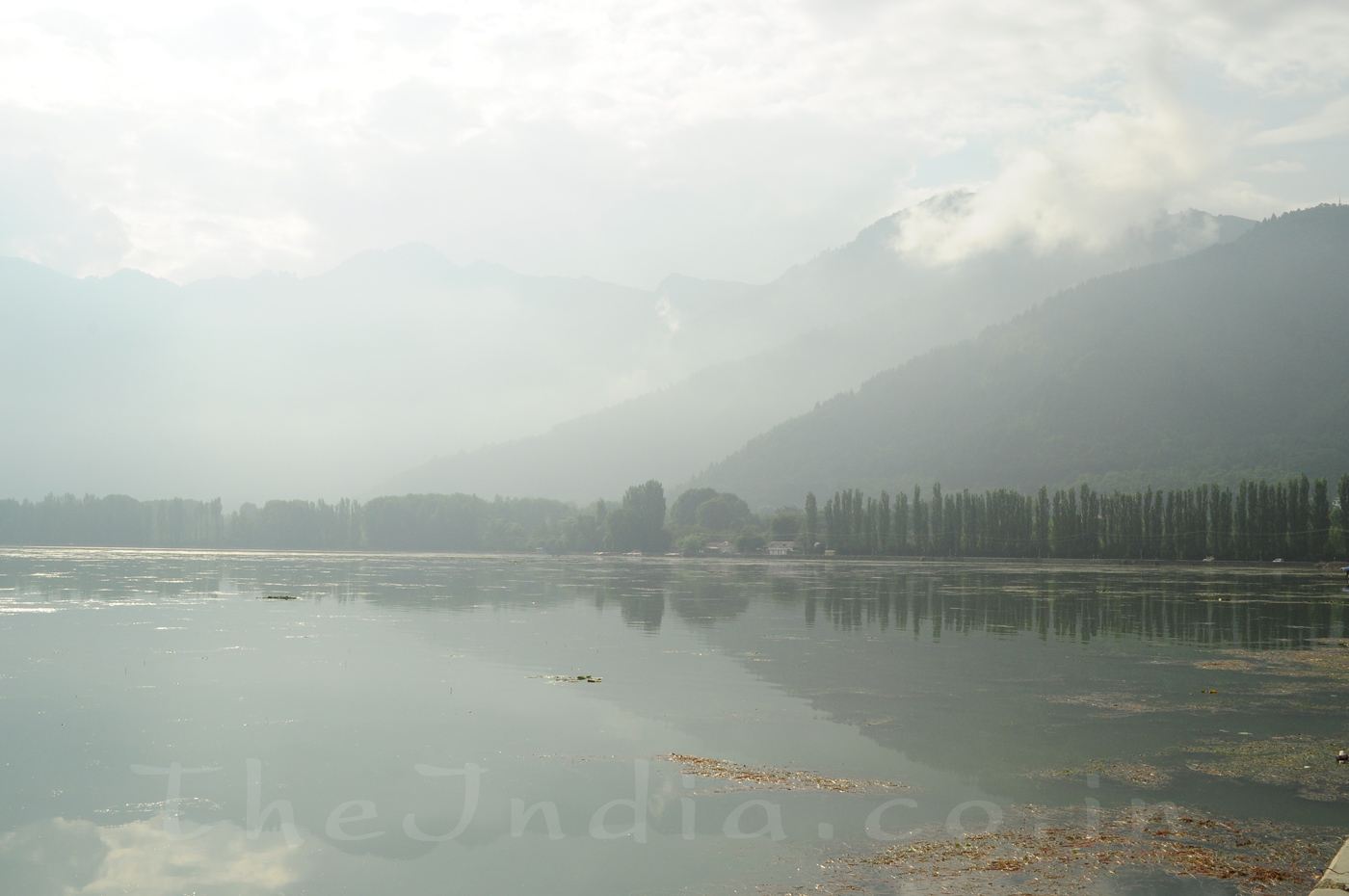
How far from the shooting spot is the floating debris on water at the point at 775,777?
48.8ft

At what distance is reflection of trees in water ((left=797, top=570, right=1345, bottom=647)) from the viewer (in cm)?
3778

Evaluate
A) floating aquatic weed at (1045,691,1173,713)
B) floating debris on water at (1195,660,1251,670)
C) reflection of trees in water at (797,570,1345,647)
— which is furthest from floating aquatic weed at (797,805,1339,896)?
reflection of trees in water at (797,570,1345,647)

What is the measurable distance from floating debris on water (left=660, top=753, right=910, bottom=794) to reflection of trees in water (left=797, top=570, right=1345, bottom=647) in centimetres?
2213

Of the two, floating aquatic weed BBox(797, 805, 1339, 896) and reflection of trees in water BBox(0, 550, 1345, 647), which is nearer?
floating aquatic weed BBox(797, 805, 1339, 896)

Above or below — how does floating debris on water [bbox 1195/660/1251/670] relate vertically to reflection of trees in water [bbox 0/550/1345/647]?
above

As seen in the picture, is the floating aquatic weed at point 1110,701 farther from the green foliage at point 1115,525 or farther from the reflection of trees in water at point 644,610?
the green foliage at point 1115,525

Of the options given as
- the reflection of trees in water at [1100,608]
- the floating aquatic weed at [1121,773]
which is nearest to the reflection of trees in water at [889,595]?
the reflection of trees in water at [1100,608]

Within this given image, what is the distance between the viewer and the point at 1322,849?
11.8m

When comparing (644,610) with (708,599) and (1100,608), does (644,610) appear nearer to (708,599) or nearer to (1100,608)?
(708,599)

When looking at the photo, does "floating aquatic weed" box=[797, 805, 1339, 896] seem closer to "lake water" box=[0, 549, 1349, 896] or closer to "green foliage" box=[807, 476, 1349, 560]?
"lake water" box=[0, 549, 1349, 896]

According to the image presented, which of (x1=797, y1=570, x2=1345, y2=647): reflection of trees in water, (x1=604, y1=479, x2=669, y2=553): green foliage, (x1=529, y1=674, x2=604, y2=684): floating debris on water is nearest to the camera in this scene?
(x1=529, y1=674, x2=604, y2=684): floating debris on water

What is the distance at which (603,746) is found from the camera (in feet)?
58.3

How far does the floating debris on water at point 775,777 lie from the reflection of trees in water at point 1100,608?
22.1 m

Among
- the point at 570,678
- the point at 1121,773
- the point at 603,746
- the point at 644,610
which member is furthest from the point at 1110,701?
the point at 644,610
